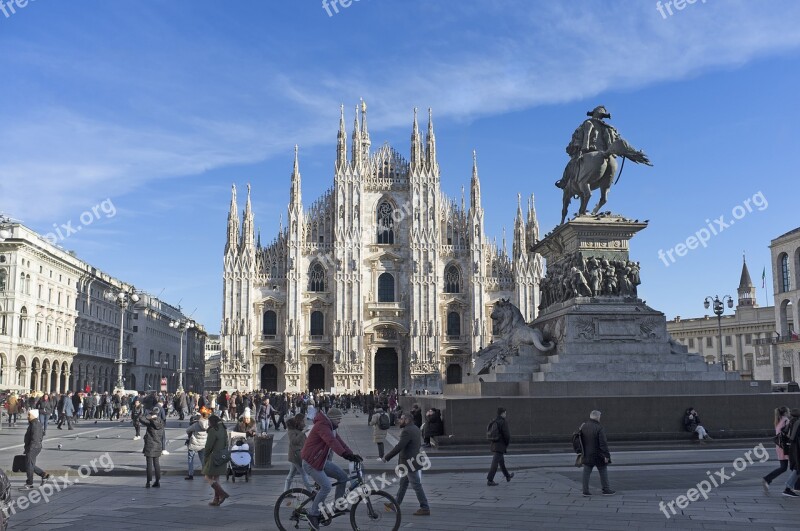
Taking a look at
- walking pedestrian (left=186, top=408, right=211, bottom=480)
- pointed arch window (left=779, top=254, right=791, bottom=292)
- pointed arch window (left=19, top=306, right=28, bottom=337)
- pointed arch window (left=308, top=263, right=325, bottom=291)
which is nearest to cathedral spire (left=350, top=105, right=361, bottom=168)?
pointed arch window (left=308, top=263, right=325, bottom=291)

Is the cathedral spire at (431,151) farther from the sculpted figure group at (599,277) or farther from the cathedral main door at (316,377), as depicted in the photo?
the sculpted figure group at (599,277)

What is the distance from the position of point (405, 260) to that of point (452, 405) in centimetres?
4393

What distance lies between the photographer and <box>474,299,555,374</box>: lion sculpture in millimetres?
16547

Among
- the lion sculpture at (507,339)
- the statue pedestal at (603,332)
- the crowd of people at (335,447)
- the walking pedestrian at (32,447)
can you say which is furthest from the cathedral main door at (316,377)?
the walking pedestrian at (32,447)

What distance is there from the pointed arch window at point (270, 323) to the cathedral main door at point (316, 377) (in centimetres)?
400

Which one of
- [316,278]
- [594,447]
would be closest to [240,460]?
[594,447]

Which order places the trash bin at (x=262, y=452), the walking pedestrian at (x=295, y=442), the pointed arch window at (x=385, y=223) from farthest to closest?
the pointed arch window at (x=385, y=223), the trash bin at (x=262, y=452), the walking pedestrian at (x=295, y=442)

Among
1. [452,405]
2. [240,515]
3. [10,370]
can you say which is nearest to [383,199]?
[10,370]

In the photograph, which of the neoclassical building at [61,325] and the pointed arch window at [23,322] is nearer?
the neoclassical building at [61,325]

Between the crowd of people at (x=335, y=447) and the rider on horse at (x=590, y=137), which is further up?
the rider on horse at (x=590, y=137)

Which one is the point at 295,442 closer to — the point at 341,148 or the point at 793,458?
the point at 793,458

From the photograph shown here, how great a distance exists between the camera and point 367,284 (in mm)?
58375

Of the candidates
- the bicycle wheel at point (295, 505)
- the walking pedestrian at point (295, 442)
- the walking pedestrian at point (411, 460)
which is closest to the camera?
the bicycle wheel at point (295, 505)

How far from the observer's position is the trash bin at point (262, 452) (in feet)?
48.6
